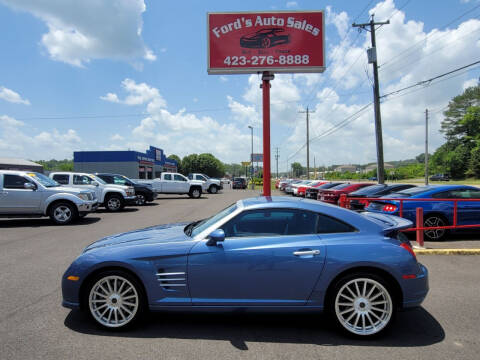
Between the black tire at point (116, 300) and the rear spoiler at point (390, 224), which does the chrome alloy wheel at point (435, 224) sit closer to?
the rear spoiler at point (390, 224)

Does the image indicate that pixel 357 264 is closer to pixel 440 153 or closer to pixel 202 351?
pixel 202 351

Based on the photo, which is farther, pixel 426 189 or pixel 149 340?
pixel 426 189

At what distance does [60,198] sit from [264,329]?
9.85 m

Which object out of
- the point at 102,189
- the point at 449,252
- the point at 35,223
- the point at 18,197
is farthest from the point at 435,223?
the point at 102,189

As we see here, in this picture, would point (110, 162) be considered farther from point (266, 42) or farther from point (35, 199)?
point (266, 42)

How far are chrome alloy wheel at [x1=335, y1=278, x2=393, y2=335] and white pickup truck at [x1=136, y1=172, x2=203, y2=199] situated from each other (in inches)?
858

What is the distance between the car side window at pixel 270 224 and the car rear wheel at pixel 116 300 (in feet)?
3.84

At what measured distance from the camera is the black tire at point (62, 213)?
10.9 meters

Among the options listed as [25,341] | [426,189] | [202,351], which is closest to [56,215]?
[25,341]

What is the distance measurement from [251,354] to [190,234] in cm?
146

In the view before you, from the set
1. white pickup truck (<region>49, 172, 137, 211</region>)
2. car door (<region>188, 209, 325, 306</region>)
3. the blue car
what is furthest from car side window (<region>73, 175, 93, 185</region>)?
car door (<region>188, 209, 325, 306</region>)

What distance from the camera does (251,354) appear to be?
9.77 feet

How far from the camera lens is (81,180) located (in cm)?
1527

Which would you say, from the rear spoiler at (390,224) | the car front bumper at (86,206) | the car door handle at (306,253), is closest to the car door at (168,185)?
the car front bumper at (86,206)
